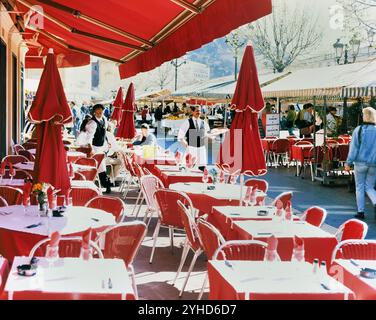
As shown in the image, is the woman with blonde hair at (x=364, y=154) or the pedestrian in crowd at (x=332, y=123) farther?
the pedestrian in crowd at (x=332, y=123)

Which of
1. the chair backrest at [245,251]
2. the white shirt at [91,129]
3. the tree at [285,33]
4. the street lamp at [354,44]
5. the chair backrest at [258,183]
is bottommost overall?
the chair backrest at [245,251]

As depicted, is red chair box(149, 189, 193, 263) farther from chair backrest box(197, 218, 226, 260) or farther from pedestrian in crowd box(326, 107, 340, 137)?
pedestrian in crowd box(326, 107, 340, 137)

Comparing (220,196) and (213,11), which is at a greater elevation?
(213,11)

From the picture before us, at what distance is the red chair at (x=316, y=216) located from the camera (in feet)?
20.4

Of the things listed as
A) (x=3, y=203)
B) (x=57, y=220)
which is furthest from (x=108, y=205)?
→ (x=3, y=203)

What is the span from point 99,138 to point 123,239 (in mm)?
7413

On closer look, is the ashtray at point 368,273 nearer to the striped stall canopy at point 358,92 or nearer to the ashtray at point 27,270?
the ashtray at point 27,270

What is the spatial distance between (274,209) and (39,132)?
2646mm

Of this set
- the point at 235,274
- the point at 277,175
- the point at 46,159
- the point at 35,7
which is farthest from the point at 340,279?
the point at 277,175

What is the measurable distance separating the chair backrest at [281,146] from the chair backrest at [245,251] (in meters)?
13.9

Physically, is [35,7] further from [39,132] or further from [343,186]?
[343,186]

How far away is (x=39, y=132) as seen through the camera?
21.0 feet

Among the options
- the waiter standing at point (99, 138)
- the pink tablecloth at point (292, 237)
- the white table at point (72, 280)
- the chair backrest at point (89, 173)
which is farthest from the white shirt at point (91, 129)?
the white table at point (72, 280)

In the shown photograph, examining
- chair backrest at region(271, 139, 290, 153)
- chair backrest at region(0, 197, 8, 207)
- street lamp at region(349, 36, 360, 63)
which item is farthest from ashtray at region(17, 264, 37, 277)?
street lamp at region(349, 36, 360, 63)
